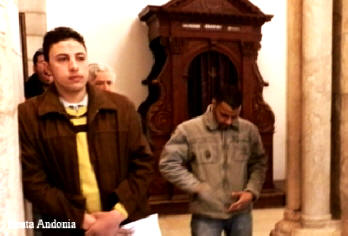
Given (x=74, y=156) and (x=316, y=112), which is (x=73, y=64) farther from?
(x=316, y=112)

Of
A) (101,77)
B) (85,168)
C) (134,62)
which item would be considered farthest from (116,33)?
(85,168)

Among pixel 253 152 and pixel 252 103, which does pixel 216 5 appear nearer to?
pixel 252 103

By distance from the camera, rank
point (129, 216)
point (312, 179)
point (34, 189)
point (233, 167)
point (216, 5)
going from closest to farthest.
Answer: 1. point (34, 189)
2. point (129, 216)
3. point (233, 167)
4. point (312, 179)
5. point (216, 5)

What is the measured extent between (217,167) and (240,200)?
0.20m

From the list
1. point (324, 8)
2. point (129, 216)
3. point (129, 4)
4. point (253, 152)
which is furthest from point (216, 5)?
point (129, 216)

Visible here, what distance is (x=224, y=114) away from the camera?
2.21 metres

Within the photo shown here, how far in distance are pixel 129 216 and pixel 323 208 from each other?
1406mm

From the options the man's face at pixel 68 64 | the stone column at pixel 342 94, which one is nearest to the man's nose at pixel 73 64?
the man's face at pixel 68 64

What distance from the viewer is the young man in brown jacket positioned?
1.37 m

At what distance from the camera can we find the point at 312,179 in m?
2.43

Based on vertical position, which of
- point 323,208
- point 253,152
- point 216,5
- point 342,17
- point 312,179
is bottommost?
point 323,208

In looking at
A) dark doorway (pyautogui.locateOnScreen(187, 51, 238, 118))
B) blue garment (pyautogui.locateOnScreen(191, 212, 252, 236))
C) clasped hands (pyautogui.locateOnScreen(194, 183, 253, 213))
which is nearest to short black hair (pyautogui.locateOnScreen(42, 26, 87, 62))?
clasped hands (pyautogui.locateOnScreen(194, 183, 253, 213))

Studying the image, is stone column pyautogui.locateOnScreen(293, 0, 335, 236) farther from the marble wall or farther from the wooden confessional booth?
the wooden confessional booth

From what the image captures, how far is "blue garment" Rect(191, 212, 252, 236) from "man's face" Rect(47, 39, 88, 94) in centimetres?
113
